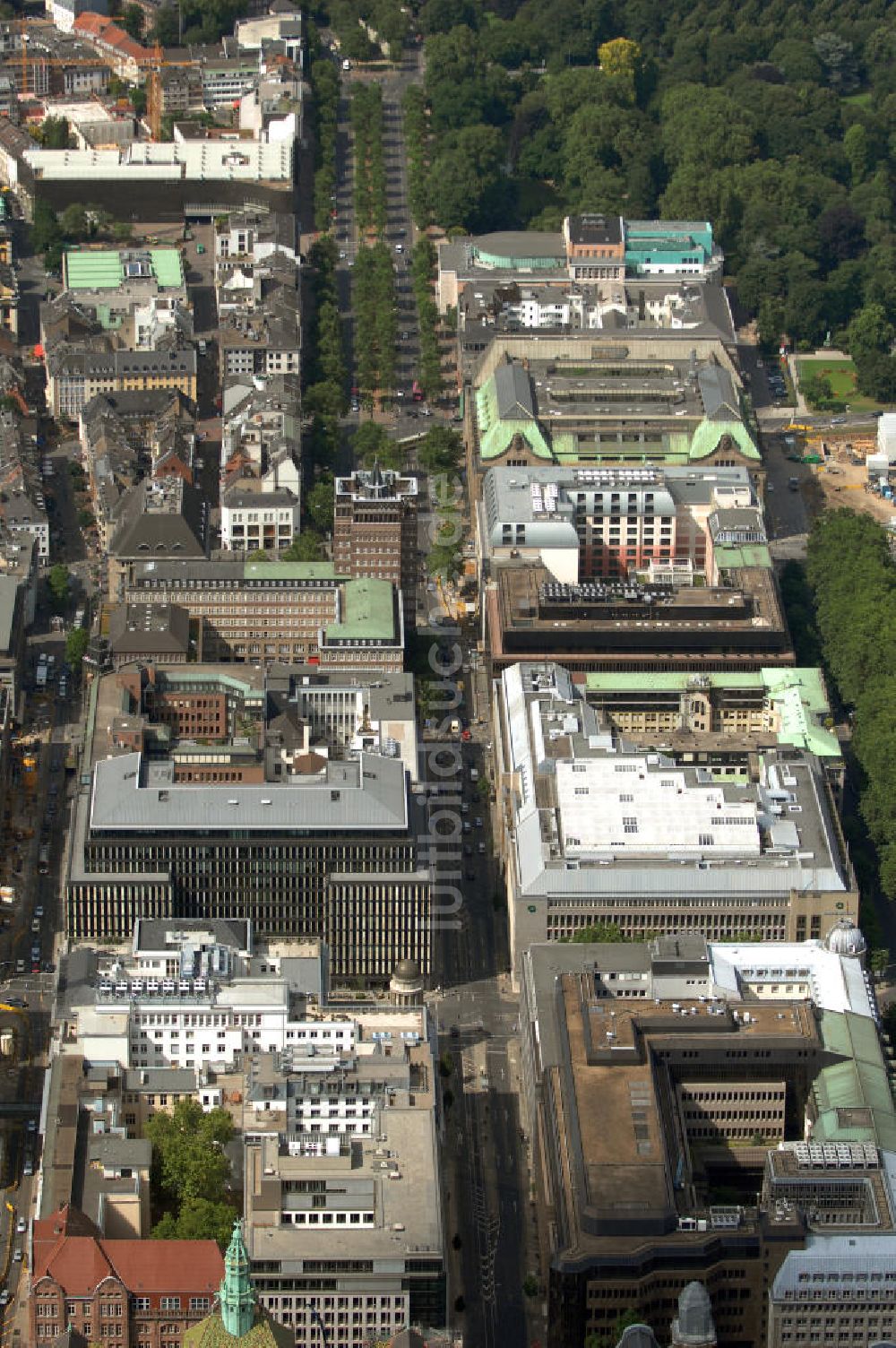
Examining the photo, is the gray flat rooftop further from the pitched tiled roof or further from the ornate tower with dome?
the ornate tower with dome

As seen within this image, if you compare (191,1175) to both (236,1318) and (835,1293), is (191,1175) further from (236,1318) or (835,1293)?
(835,1293)

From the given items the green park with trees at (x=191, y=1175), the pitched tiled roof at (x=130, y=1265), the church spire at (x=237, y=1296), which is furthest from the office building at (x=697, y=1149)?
the church spire at (x=237, y=1296)

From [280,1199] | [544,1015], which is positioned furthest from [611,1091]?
[280,1199]

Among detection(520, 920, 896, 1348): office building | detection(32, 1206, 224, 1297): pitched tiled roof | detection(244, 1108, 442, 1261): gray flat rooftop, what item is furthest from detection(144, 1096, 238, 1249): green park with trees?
detection(520, 920, 896, 1348): office building

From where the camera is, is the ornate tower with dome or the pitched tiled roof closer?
the ornate tower with dome

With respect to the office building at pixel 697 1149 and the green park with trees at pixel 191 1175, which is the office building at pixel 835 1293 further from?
the green park with trees at pixel 191 1175
